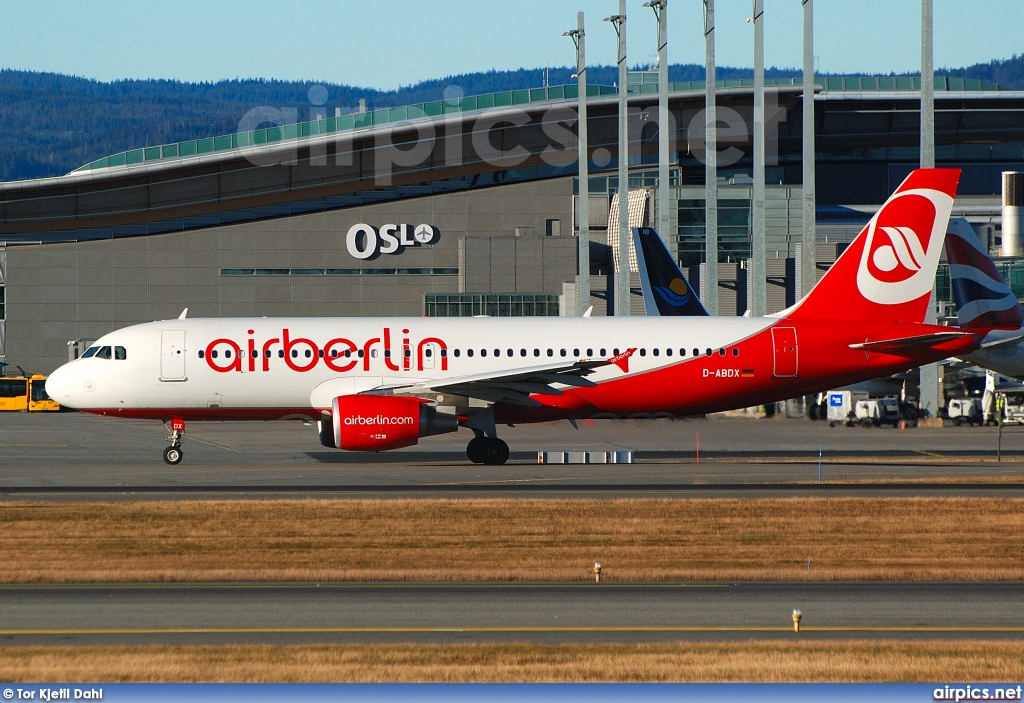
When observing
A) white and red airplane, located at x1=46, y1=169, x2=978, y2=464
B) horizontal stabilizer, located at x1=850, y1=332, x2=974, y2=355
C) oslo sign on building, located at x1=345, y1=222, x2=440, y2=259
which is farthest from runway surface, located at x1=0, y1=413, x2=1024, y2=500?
oslo sign on building, located at x1=345, y1=222, x2=440, y2=259

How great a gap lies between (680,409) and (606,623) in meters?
21.5

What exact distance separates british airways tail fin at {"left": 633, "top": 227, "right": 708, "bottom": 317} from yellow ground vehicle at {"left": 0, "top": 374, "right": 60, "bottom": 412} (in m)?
36.0

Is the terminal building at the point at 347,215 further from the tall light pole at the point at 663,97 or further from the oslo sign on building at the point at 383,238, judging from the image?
the tall light pole at the point at 663,97

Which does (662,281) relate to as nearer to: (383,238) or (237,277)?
(383,238)

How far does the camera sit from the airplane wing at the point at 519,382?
32719 millimetres

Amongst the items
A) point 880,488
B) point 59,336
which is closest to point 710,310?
point 880,488

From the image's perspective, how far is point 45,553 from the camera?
18859 mm

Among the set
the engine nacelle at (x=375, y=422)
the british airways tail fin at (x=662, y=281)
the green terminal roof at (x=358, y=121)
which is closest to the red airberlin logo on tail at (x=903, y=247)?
the engine nacelle at (x=375, y=422)

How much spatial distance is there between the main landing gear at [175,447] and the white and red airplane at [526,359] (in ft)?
0.14

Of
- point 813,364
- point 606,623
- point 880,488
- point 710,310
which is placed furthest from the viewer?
point 710,310

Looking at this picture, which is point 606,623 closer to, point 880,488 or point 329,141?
point 880,488

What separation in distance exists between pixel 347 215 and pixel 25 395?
89.4 feet

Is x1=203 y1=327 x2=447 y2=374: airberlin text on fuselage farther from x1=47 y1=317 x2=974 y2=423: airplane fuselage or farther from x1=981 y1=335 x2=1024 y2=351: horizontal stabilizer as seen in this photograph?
x1=981 y1=335 x2=1024 y2=351: horizontal stabilizer

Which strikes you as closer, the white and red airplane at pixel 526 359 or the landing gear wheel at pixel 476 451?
the landing gear wheel at pixel 476 451
